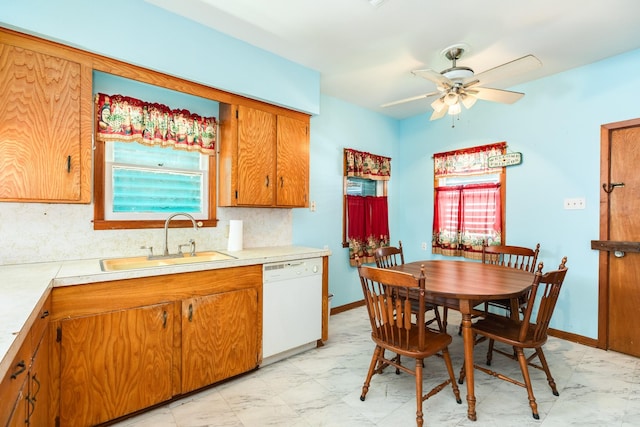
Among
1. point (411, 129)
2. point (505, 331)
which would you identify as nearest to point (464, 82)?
point (505, 331)

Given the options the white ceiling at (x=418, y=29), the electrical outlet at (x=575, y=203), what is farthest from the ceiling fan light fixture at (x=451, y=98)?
the electrical outlet at (x=575, y=203)

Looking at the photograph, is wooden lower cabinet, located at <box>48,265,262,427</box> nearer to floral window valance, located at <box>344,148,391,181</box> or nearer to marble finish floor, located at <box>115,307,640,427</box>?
marble finish floor, located at <box>115,307,640,427</box>

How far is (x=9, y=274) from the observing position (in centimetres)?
173

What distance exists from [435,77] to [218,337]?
249cm

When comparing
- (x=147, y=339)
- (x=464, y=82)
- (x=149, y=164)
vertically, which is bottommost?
(x=147, y=339)

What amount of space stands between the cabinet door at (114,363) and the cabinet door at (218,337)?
4.8 inches

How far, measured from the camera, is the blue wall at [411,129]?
2.10 metres

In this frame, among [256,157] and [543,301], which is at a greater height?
[256,157]

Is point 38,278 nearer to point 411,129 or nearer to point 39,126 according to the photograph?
point 39,126

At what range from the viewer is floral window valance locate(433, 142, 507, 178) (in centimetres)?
365

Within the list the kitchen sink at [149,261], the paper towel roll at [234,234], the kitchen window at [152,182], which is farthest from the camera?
the paper towel roll at [234,234]

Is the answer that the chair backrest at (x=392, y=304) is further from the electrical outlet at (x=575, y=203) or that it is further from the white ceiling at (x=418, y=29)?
the electrical outlet at (x=575, y=203)

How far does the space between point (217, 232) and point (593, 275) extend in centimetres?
358

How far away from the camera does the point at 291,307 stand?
2.64m
